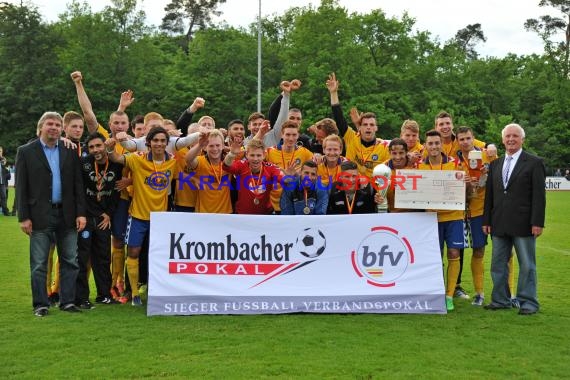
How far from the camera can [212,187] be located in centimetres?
749

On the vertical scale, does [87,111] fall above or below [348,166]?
above

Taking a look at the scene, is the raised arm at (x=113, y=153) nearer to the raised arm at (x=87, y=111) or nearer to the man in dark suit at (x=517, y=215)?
the raised arm at (x=87, y=111)

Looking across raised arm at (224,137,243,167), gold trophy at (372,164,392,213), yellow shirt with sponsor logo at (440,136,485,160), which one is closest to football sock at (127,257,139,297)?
raised arm at (224,137,243,167)

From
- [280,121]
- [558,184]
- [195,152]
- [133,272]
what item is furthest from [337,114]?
[558,184]

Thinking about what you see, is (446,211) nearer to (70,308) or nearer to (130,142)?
(130,142)

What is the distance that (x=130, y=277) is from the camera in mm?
7305

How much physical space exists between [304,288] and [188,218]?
1522 millimetres

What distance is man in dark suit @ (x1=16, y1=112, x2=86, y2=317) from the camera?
6707mm

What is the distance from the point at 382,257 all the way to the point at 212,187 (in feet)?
7.18

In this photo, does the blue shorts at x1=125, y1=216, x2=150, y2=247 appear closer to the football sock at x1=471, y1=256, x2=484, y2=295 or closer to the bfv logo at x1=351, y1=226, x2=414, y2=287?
the bfv logo at x1=351, y1=226, x2=414, y2=287

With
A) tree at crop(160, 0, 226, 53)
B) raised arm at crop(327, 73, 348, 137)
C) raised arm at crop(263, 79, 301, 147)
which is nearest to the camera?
raised arm at crop(327, 73, 348, 137)

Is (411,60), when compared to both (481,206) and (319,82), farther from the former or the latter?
(481,206)

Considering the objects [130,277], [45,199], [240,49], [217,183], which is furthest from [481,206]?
[240,49]

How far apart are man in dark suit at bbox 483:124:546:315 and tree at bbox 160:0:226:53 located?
6518cm
